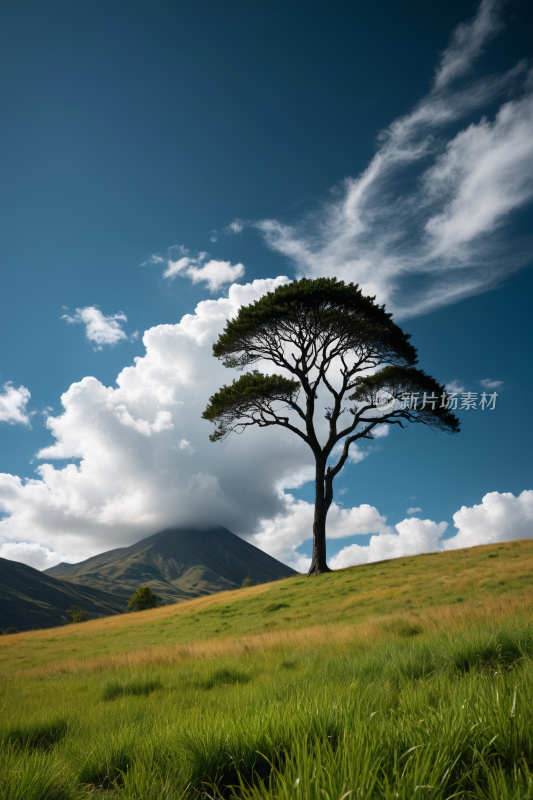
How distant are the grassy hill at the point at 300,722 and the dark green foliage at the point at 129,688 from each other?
2 cm

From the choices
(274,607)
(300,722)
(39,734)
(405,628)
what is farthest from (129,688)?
(274,607)

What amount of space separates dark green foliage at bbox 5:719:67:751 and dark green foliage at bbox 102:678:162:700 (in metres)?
1.81

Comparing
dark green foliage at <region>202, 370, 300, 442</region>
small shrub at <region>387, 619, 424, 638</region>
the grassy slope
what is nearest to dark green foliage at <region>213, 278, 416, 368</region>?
dark green foliage at <region>202, 370, 300, 442</region>

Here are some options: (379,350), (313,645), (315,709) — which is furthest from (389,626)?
(379,350)

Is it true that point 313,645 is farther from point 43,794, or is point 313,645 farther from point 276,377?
point 276,377

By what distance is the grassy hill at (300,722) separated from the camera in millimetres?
1589

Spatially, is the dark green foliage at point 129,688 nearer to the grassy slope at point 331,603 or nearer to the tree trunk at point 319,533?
the grassy slope at point 331,603

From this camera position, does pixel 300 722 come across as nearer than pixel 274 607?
Yes

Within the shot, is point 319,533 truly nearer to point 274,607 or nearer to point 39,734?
point 274,607

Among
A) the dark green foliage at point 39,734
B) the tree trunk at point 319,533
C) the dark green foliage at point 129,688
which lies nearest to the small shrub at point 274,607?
the tree trunk at point 319,533

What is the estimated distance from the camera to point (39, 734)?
3.74 metres

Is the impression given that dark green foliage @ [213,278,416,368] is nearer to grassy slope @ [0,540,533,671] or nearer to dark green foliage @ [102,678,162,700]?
grassy slope @ [0,540,533,671]

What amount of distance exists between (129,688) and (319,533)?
22.9 metres

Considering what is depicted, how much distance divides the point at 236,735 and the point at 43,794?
39.6 inches
